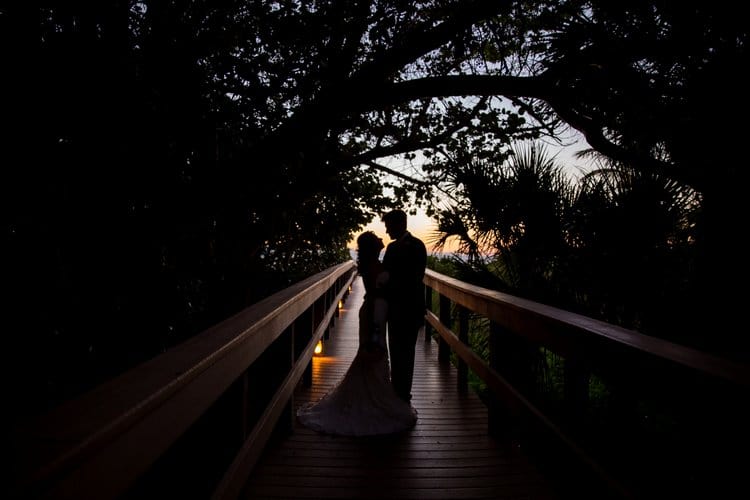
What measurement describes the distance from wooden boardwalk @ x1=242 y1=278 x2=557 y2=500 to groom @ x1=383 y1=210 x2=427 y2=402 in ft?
2.19

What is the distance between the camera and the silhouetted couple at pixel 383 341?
3480 mm

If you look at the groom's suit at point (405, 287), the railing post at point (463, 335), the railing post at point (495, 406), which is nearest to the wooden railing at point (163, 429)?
the groom's suit at point (405, 287)

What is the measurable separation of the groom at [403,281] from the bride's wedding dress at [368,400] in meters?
0.16

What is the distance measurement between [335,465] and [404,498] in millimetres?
547

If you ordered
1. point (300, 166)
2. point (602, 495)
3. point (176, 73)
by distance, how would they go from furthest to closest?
point (300, 166)
point (176, 73)
point (602, 495)

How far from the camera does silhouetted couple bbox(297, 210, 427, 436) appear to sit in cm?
348

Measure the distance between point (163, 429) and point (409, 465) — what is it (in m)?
2.23

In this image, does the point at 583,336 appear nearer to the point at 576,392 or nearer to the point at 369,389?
the point at 576,392

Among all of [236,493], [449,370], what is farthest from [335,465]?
[449,370]

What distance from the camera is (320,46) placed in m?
4.93

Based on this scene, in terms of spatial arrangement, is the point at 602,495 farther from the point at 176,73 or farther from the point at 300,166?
the point at 300,166

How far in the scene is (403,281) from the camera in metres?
3.68

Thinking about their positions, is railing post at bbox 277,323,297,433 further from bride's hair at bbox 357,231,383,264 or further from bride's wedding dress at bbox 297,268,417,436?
bride's hair at bbox 357,231,383,264

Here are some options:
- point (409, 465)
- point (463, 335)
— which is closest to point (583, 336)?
point (409, 465)
